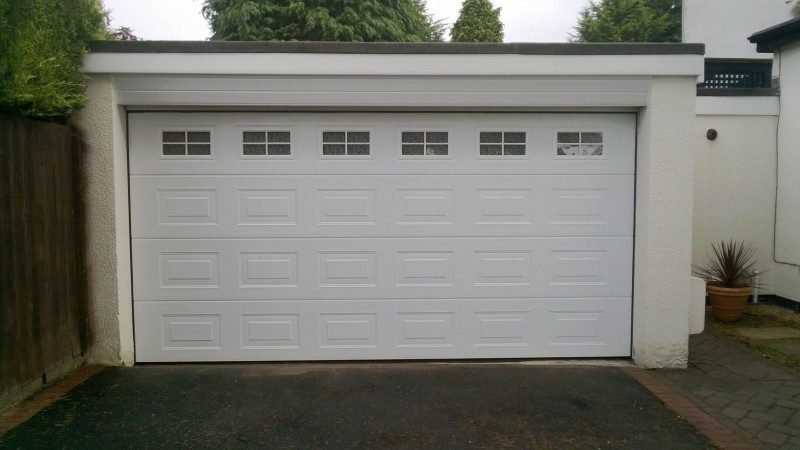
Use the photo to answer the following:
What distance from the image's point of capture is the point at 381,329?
17.3ft

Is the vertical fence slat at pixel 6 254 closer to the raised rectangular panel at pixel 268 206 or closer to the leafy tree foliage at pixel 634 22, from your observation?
the raised rectangular panel at pixel 268 206

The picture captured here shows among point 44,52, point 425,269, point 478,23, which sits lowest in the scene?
point 425,269

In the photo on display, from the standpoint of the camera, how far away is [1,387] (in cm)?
393

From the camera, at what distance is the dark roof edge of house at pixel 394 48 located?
4785 millimetres

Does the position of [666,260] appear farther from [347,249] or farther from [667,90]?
[347,249]

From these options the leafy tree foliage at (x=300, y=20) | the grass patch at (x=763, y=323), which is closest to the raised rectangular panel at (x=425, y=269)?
the grass patch at (x=763, y=323)

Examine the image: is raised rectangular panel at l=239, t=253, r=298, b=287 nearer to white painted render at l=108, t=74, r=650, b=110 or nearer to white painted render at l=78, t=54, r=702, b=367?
white painted render at l=78, t=54, r=702, b=367

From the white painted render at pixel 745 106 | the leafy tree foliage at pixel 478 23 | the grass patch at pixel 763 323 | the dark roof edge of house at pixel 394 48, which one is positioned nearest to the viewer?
the dark roof edge of house at pixel 394 48

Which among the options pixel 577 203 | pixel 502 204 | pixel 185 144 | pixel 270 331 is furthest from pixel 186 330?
pixel 577 203

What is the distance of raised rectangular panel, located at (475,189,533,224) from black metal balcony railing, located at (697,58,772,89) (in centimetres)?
456

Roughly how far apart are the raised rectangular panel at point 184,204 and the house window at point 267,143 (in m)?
0.53

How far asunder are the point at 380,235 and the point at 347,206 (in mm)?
420

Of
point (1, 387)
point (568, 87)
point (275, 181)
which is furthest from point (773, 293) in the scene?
point (1, 387)

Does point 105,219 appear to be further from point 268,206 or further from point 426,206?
point 426,206
